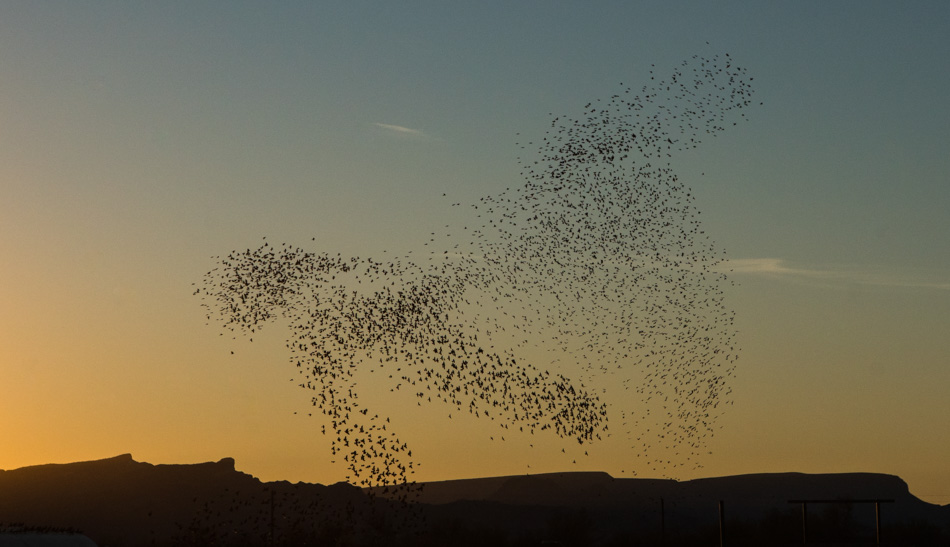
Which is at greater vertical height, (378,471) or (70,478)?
(70,478)

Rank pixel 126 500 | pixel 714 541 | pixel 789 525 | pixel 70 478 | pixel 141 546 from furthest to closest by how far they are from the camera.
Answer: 1. pixel 70 478
2. pixel 126 500
3. pixel 141 546
4. pixel 789 525
5. pixel 714 541

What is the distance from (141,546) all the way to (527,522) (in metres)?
45.7

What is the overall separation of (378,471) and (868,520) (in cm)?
13578

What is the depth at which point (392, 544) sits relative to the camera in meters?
83.8

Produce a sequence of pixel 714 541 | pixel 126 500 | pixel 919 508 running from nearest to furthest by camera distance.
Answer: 1. pixel 714 541
2. pixel 126 500
3. pixel 919 508

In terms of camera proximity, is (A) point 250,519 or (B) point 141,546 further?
(A) point 250,519

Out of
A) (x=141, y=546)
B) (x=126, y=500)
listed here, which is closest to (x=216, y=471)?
(x=126, y=500)

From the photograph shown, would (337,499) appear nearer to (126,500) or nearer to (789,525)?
(126,500)

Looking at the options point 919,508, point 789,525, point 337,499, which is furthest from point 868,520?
point 789,525

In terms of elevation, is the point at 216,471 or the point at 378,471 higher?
the point at 216,471

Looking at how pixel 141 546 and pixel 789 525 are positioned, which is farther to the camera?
pixel 141 546

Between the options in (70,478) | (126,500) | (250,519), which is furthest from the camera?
(70,478)

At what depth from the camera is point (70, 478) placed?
159 m

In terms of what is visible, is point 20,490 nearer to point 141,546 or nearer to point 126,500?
point 126,500
